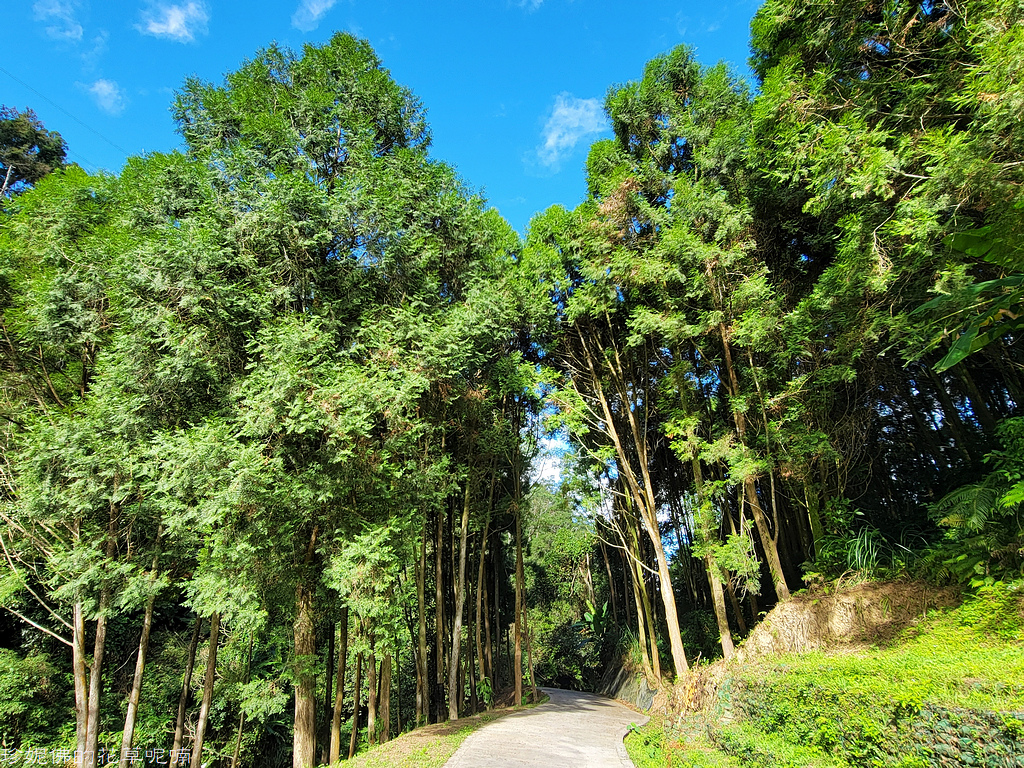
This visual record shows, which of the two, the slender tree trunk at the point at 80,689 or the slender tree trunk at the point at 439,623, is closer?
the slender tree trunk at the point at 80,689

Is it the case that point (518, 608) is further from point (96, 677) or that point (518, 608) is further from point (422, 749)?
point (96, 677)

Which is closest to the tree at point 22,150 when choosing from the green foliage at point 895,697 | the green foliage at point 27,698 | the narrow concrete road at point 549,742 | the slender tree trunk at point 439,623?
the green foliage at point 27,698

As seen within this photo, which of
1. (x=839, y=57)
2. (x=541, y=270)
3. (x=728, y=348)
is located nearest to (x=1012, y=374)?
(x=728, y=348)

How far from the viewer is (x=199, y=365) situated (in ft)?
25.4

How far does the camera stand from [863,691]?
407cm

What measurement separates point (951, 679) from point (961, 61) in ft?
24.0

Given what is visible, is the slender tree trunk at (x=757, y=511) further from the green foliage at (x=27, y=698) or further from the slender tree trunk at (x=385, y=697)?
the green foliage at (x=27, y=698)

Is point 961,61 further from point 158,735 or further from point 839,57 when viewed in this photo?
point 158,735

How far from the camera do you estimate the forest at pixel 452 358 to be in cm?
658

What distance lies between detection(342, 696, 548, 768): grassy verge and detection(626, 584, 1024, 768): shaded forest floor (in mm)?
2605

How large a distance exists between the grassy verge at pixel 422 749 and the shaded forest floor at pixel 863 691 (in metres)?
2.61

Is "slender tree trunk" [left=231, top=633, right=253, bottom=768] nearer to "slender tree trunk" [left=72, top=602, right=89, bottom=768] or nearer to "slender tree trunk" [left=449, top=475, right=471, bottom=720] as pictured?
"slender tree trunk" [left=72, top=602, right=89, bottom=768]

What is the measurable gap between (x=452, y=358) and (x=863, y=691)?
6.84 m

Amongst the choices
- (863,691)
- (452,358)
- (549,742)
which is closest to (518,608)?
(549,742)
